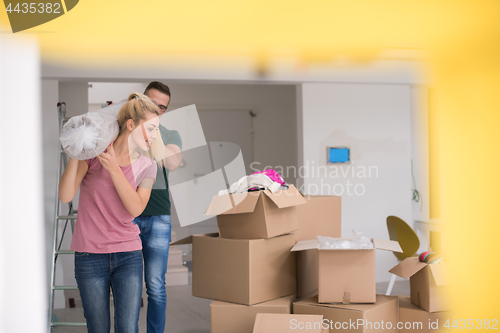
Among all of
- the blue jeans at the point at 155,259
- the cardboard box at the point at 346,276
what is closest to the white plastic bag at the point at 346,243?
the cardboard box at the point at 346,276

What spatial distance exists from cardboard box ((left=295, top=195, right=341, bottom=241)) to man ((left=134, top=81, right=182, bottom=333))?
2.55ft

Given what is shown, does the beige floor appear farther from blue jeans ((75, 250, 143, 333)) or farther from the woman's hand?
the woman's hand

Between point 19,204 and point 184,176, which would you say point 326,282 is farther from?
point 184,176

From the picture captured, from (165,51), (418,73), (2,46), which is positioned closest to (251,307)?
(2,46)

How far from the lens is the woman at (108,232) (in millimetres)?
1569

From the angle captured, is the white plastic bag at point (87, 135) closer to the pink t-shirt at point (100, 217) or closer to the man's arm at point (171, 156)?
the pink t-shirt at point (100, 217)

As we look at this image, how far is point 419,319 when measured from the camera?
2.36m

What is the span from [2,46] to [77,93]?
2456mm

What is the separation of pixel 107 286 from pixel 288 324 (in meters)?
0.86

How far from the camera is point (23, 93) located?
71.8 inches

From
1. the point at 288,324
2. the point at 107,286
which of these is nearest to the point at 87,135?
the point at 107,286

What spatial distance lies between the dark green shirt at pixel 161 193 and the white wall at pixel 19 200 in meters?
0.53

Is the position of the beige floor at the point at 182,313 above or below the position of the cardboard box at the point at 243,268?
below

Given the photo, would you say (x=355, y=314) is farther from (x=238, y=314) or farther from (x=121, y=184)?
(x=121, y=184)
